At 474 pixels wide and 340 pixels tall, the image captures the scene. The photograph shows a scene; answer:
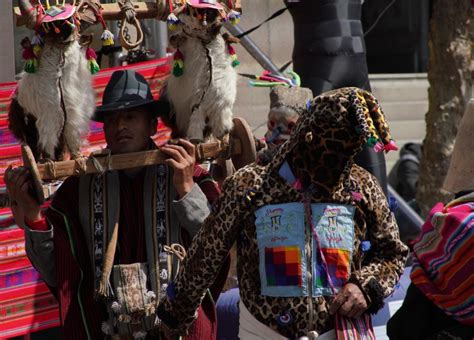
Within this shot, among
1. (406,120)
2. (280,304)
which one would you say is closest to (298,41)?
(280,304)

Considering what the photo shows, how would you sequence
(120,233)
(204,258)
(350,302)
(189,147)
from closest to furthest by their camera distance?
(350,302) → (204,258) → (189,147) → (120,233)

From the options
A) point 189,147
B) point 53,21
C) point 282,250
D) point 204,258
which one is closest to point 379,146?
point 282,250

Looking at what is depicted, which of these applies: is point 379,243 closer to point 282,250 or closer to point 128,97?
point 282,250

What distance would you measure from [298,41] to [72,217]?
2.75m

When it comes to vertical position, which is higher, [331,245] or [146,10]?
[146,10]

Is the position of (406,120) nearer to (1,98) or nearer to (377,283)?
(1,98)

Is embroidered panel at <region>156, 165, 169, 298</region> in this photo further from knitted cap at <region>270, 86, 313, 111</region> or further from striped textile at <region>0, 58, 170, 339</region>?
knitted cap at <region>270, 86, 313, 111</region>

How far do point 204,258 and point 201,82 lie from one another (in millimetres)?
887

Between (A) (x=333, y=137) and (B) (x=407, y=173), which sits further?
(B) (x=407, y=173)

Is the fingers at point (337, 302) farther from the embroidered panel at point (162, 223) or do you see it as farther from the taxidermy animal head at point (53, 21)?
the taxidermy animal head at point (53, 21)

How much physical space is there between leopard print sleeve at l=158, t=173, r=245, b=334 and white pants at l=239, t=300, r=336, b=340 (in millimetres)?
181

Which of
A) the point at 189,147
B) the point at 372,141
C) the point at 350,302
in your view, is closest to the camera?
the point at 372,141

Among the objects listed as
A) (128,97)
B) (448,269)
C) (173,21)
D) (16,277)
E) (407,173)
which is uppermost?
(173,21)

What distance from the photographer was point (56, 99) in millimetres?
4426
